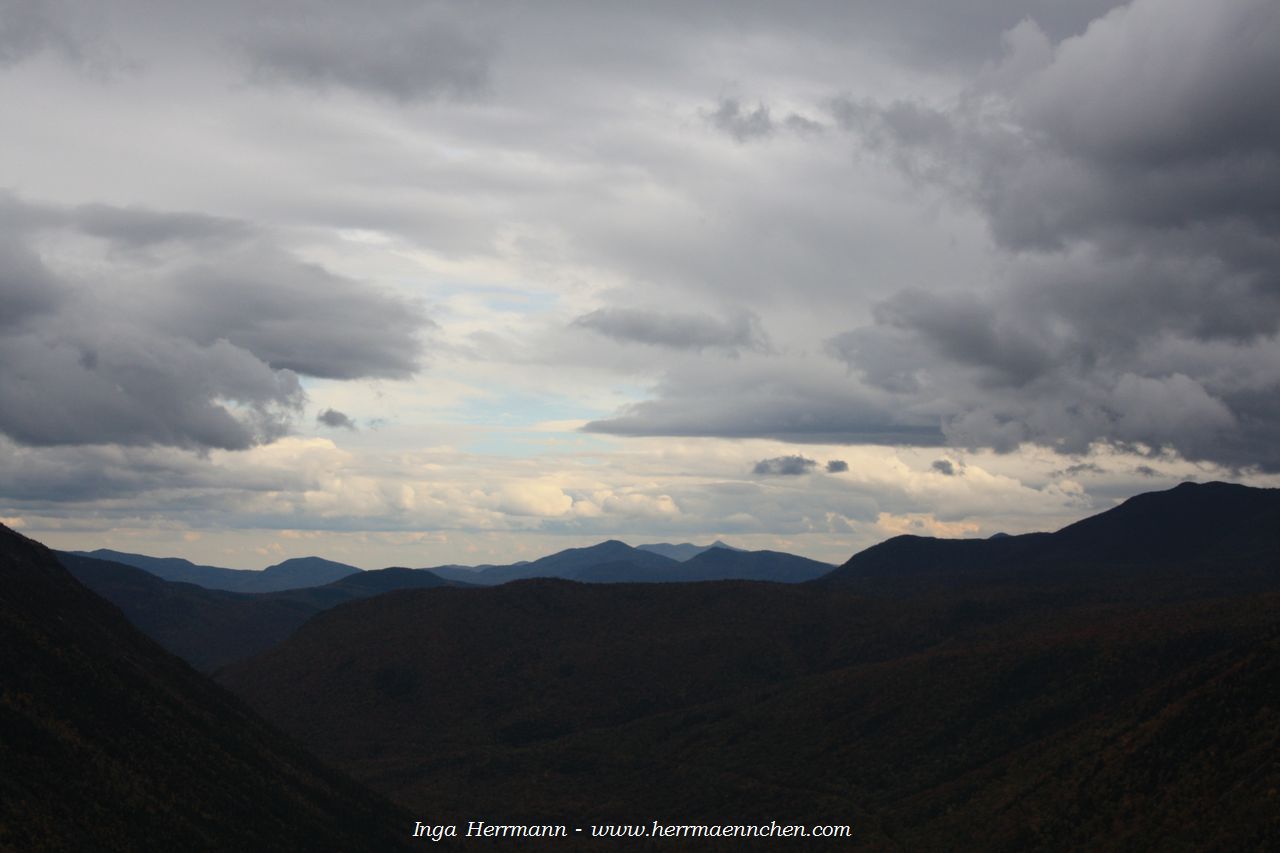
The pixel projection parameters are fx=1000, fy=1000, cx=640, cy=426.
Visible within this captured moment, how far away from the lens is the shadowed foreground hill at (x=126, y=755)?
174 feet

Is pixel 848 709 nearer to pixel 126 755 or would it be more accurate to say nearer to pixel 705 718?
pixel 705 718

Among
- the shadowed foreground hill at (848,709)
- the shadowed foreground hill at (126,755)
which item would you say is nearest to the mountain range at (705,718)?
the shadowed foreground hill at (126,755)

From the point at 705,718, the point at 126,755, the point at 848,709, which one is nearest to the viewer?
the point at 126,755

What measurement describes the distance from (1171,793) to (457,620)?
153750mm

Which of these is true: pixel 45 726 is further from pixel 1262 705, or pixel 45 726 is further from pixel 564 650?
pixel 564 650

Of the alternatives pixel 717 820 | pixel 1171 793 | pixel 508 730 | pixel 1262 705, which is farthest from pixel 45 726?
pixel 508 730

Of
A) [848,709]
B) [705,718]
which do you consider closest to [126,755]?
[848,709]

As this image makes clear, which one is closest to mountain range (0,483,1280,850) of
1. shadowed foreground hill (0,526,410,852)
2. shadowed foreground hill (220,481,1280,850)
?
shadowed foreground hill (0,526,410,852)

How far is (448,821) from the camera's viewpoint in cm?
9769

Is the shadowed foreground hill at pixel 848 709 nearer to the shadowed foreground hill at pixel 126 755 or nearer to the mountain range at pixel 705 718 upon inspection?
the mountain range at pixel 705 718

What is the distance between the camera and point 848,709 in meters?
118

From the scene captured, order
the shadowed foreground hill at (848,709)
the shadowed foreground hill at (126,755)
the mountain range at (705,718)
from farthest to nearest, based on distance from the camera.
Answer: the shadowed foreground hill at (848,709), the mountain range at (705,718), the shadowed foreground hill at (126,755)

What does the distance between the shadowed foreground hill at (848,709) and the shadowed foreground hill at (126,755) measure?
26242 mm

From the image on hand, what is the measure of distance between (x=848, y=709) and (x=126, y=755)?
263 ft
